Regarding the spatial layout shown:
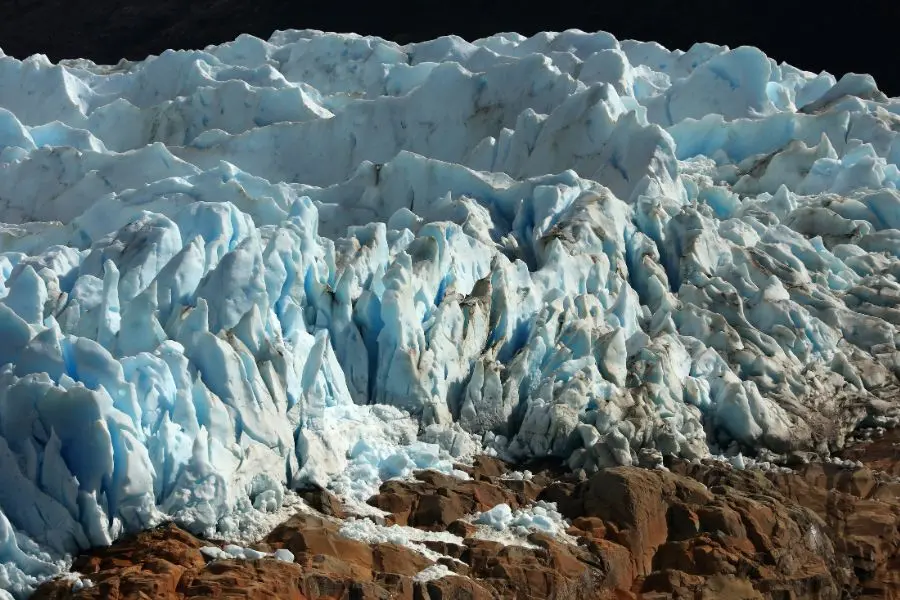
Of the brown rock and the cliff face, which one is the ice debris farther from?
the brown rock

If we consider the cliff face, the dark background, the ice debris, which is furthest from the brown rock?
the dark background

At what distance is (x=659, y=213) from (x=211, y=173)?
482 centimetres

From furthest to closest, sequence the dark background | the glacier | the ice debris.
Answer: the dark background < the ice debris < the glacier

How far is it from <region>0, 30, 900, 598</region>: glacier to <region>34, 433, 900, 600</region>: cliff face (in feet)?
1.01

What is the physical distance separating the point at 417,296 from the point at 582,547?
10.1 ft

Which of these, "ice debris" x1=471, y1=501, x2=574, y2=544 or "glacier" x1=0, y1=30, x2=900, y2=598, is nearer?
"glacier" x1=0, y1=30, x2=900, y2=598

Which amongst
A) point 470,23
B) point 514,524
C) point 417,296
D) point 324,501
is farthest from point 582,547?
point 470,23

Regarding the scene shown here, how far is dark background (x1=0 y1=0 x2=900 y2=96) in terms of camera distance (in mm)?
37562

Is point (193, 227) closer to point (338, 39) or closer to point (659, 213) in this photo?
point (659, 213)

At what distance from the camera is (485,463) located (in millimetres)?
9945

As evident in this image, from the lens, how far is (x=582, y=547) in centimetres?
883

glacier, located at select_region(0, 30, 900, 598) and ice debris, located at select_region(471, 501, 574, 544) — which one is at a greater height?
glacier, located at select_region(0, 30, 900, 598)

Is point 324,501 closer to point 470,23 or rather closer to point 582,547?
point 582,547

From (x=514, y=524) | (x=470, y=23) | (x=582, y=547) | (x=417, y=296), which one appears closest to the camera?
(x=582, y=547)
